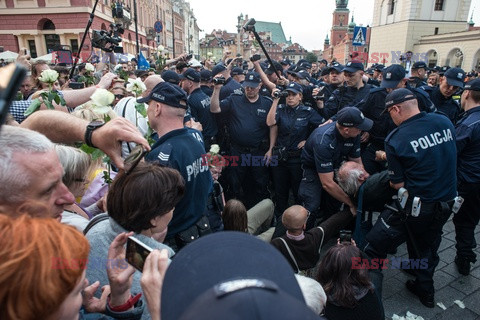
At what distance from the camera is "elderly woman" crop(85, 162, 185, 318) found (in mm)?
1685

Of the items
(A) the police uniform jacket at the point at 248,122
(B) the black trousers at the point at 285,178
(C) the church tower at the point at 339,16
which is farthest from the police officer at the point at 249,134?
(C) the church tower at the point at 339,16

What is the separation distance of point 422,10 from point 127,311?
51563 mm

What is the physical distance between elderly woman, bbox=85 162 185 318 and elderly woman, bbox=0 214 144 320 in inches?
26.6

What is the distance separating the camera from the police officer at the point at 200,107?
223 inches

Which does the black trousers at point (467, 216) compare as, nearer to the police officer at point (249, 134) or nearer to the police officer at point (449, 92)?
the police officer at point (449, 92)

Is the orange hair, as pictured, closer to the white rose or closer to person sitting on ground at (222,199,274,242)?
the white rose

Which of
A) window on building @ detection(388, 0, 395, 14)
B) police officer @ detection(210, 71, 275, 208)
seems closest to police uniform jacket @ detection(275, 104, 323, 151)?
police officer @ detection(210, 71, 275, 208)

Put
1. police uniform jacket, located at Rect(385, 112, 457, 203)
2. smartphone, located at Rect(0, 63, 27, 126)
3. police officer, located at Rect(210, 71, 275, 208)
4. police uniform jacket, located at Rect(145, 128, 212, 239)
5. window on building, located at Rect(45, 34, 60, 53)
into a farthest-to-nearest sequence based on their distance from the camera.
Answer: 1. window on building, located at Rect(45, 34, 60, 53)
2. police officer, located at Rect(210, 71, 275, 208)
3. police uniform jacket, located at Rect(385, 112, 457, 203)
4. police uniform jacket, located at Rect(145, 128, 212, 239)
5. smartphone, located at Rect(0, 63, 27, 126)

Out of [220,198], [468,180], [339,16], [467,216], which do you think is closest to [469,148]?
[468,180]

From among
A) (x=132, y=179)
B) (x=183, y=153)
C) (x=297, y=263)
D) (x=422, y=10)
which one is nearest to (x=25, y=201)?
(x=132, y=179)

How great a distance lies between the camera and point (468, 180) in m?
3.95

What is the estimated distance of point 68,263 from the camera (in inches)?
36.1

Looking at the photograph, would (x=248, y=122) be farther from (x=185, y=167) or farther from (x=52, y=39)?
(x=52, y=39)

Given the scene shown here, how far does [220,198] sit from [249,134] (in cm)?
188
